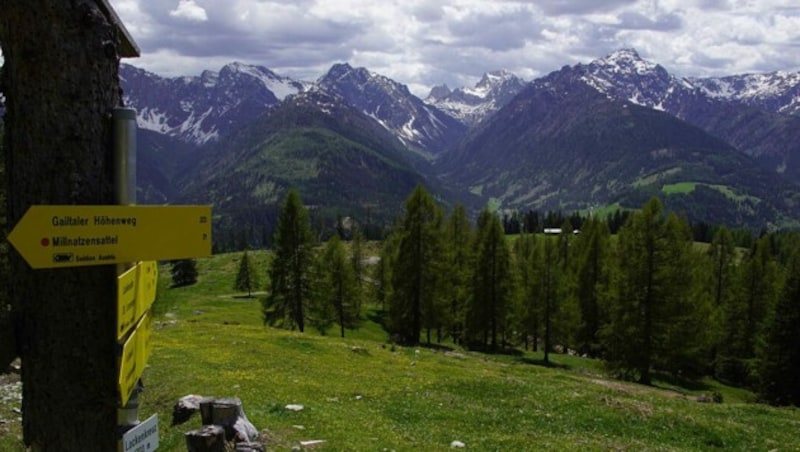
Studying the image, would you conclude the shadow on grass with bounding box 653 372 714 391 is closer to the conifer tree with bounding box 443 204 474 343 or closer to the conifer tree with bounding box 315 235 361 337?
the conifer tree with bounding box 443 204 474 343

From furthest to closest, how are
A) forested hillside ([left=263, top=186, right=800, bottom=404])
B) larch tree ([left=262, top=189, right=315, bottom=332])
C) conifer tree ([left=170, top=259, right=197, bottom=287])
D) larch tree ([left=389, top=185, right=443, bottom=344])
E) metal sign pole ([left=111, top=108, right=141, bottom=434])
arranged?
conifer tree ([left=170, top=259, right=197, bottom=287]) → larch tree ([left=262, top=189, right=315, bottom=332]) → larch tree ([left=389, top=185, right=443, bottom=344]) → forested hillside ([left=263, top=186, right=800, bottom=404]) → metal sign pole ([left=111, top=108, right=141, bottom=434])

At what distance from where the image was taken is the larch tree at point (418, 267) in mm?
58062

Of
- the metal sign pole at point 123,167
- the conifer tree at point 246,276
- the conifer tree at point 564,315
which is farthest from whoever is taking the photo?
the conifer tree at point 246,276

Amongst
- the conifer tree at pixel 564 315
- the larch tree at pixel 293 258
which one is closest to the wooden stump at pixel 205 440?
the larch tree at pixel 293 258

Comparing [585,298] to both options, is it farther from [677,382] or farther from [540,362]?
[677,382]

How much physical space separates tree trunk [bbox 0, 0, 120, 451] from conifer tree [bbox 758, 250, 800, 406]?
183 ft

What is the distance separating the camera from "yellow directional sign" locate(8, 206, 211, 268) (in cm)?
526

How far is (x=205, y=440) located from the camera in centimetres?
1073

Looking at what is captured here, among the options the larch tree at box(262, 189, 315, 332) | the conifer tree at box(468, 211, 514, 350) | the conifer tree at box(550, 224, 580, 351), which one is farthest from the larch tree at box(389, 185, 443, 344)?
the conifer tree at box(550, 224, 580, 351)

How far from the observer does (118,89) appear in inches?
240

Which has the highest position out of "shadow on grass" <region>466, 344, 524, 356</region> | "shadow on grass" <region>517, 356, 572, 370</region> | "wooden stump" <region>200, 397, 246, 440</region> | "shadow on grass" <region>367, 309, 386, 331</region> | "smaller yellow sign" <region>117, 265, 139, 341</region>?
"smaller yellow sign" <region>117, 265, 139, 341</region>

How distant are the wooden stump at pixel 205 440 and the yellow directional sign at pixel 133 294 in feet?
16.5

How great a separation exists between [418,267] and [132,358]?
52507mm

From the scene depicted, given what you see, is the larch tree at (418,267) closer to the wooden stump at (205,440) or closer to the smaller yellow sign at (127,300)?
the wooden stump at (205,440)
